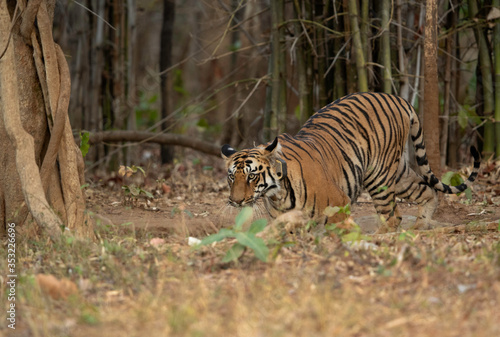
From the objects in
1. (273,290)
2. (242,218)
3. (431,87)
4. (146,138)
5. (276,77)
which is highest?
(276,77)

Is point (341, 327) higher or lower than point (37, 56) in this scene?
lower

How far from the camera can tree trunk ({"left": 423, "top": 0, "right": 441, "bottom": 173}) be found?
555cm

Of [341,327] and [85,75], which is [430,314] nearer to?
[341,327]

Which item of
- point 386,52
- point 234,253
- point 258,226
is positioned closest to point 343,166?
point 386,52

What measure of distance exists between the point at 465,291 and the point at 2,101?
3.16 metres

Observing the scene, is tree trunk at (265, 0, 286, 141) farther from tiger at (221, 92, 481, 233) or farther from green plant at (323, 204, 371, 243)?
green plant at (323, 204, 371, 243)

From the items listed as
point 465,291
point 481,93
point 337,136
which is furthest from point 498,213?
point 465,291

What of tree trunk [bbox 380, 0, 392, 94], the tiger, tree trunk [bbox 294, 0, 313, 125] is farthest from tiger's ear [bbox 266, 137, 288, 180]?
tree trunk [bbox 294, 0, 313, 125]

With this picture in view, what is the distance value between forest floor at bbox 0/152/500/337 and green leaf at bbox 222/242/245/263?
67 mm

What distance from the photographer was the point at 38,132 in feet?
15.4

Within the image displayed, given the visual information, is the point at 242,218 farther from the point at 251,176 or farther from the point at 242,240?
the point at 251,176

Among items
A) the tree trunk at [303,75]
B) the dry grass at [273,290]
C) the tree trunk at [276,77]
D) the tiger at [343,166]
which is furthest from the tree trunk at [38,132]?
the tree trunk at [303,75]

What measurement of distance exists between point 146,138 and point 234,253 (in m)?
4.73

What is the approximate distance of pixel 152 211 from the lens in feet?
20.5
